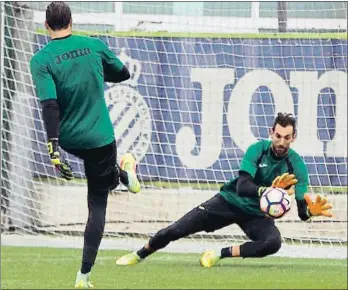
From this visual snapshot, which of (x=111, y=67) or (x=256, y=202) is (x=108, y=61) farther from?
(x=256, y=202)

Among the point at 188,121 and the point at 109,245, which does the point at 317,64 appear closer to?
the point at 188,121

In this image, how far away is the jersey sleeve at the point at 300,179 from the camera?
10.1 meters

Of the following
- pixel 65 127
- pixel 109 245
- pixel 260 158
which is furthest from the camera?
pixel 109 245

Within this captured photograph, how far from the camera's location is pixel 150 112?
46.1 feet

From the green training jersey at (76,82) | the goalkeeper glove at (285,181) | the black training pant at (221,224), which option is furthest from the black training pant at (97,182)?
the black training pant at (221,224)

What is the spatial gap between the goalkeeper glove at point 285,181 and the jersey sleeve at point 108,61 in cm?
221

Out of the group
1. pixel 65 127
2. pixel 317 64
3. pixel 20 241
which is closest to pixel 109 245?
pixel 20 241

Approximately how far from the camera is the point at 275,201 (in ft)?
32.0

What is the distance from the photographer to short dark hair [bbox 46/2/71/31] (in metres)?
7.38

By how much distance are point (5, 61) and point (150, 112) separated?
172 cm

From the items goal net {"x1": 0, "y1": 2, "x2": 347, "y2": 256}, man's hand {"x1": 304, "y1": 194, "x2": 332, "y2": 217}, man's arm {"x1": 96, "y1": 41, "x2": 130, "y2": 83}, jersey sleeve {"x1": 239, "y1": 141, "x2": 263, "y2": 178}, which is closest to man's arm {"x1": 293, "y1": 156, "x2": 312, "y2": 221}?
man's hand {"x1": 304, "y1": 194, "x2": 332, "y2": 217}

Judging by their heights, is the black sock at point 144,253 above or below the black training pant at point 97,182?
below

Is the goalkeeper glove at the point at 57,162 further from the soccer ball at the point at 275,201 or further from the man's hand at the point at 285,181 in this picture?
the soccer ball at the point at 275,201

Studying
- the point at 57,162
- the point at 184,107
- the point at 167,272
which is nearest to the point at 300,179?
the point at 167,272
